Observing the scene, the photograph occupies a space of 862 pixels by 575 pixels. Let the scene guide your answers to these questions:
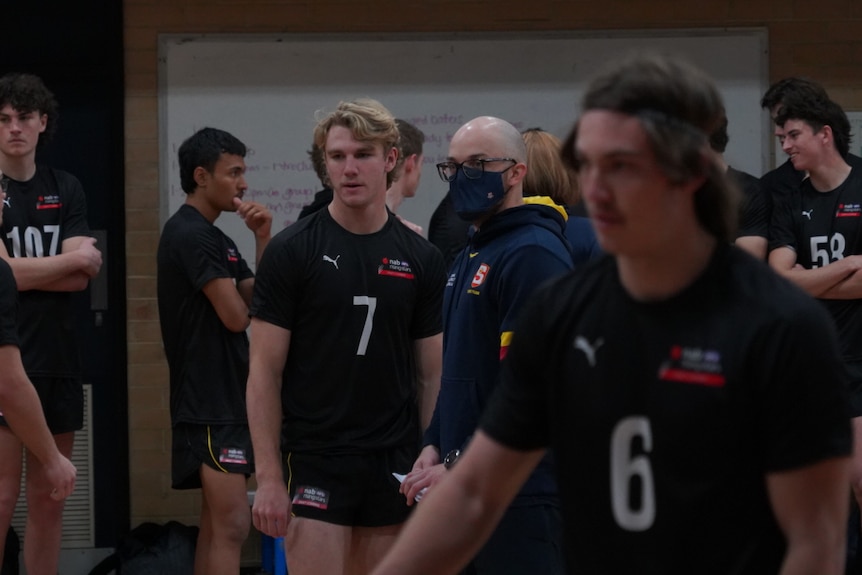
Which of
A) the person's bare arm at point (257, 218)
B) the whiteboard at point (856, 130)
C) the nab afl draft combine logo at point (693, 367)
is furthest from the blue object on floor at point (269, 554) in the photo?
the nab afl draft combine logo at point (693, 367)

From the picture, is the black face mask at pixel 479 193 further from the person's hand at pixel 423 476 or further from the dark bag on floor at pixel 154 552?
the dark bag on floor at pixel 154 552

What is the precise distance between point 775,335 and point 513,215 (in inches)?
68.8

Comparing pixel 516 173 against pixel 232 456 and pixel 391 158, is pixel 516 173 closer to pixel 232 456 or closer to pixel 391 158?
pixel 391 158

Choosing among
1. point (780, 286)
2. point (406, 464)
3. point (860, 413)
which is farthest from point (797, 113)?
point (780, 286)

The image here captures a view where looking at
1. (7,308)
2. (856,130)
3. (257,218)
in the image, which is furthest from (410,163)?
(856,130)

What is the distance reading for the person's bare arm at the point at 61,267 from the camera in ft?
16.3

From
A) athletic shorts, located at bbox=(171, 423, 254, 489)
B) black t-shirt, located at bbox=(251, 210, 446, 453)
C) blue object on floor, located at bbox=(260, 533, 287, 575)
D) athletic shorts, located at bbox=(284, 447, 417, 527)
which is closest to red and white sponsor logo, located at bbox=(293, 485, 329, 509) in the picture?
athletic shorts, located at bbox=(284, 447, 417, 527)

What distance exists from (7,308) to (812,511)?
289 cm

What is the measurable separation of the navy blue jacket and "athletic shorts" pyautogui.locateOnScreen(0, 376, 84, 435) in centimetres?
225

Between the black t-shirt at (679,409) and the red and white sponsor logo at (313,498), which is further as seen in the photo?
the red and white sponsor logo at (313,498)

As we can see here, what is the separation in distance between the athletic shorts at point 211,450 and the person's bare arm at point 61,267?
768 mm

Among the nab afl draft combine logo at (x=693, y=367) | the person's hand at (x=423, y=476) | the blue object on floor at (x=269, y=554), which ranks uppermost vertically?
the nab afl draft combine logo at (x=693, y=367)

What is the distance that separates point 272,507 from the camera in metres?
3.72

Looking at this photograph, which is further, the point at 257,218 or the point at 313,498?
the point at 257,218
